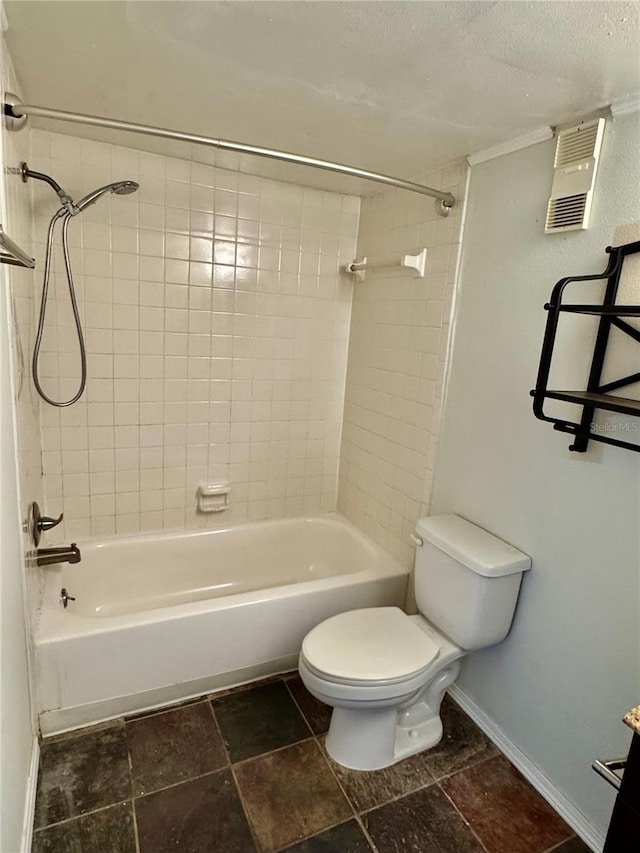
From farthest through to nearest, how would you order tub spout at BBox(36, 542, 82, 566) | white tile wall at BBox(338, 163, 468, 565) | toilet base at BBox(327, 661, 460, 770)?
white tile wall at BBox(338, 163, 468, 565)
tub spout at BBox(36, 542, 82, 566)
toilet base at BBox(327, 661, 460, 770)

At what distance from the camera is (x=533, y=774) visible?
1.64 metres

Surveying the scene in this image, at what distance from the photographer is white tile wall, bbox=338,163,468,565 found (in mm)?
1999

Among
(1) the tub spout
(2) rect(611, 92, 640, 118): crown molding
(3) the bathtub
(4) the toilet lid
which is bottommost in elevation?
(3) the bathtub

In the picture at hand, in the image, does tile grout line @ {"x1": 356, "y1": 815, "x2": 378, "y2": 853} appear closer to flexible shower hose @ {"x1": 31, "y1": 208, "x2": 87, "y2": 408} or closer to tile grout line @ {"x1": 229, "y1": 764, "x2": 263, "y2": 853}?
tile grout line @ {"x1": 229, "y1": 764, "x2": 263, "y2": 853}

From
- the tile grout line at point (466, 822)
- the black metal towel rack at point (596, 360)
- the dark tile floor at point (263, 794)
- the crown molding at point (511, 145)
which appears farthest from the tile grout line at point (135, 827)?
the crown molding at point (511, 145)

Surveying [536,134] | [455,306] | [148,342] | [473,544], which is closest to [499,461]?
[473,544]

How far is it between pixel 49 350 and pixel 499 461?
6.07 feet

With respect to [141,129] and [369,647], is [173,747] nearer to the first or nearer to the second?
[369,647]

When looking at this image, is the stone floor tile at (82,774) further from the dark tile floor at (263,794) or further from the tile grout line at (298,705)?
the tile grout line at (298,705)

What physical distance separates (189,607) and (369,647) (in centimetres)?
69

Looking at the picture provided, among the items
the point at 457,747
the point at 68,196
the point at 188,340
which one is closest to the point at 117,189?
the point at 68,196

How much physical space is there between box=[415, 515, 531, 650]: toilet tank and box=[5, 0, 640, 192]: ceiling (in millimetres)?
1352

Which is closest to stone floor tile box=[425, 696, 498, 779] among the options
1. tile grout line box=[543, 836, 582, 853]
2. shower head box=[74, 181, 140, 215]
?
tile grout line box=[543, 836, 582, 853]

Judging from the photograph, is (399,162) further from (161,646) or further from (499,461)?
(161,646)
